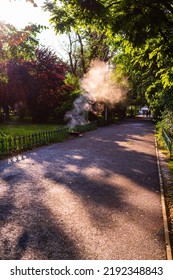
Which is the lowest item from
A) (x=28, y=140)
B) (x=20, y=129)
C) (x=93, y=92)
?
(x=28, y=140)

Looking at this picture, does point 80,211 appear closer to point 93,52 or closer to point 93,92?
point 93,92

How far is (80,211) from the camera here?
19.6ft

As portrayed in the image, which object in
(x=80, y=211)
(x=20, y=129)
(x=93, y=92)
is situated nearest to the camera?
(x=80, y=211)

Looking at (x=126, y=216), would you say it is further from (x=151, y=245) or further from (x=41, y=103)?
(x=41, y=103)

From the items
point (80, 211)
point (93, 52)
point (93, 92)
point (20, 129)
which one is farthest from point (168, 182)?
point (93, 52)

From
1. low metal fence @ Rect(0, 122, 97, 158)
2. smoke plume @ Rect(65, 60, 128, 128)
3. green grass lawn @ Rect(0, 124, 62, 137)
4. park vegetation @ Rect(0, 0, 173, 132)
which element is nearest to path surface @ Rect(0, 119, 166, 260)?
low metal fence @ Rect(0, 122, 97, 158)

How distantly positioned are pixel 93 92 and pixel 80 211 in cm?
2774

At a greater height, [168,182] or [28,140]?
[28,140]

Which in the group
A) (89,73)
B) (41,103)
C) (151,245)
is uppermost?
(89,73)

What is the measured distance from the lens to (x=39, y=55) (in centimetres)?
3128

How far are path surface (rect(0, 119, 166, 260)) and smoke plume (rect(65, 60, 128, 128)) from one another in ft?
62.4

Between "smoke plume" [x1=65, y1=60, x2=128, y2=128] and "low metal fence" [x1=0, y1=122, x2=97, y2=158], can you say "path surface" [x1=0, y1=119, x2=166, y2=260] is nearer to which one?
"low metal fence" [x1=0, y1=122, x2=97, y2=158]

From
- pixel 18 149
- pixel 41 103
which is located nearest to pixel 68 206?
pixel 18 149
